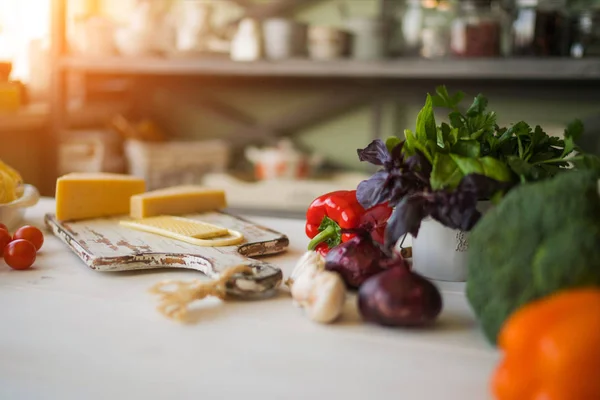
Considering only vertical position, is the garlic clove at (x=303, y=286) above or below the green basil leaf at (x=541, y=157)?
below

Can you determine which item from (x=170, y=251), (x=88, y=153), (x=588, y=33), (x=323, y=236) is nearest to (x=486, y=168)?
(x=323, y=236)

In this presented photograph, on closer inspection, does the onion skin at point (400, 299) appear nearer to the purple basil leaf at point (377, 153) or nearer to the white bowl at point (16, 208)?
the purple basil leaf at point (377, 153)

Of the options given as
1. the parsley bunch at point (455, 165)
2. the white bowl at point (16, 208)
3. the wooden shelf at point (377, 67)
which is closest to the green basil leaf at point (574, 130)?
the parsley bunch at point (455, 165)

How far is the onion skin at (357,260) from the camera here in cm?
74

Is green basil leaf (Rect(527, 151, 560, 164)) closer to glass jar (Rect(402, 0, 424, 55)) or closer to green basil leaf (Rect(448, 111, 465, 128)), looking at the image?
green basil leaf (Rect(448, 111, 465, 128))

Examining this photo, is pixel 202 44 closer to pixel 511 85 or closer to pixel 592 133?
pixel 511 85

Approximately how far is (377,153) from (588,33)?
5.58ft

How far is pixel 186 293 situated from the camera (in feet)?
2.28

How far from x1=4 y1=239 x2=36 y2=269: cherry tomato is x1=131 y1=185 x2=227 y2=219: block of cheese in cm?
20

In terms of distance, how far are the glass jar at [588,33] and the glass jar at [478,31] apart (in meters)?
0.26

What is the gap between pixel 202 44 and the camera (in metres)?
2.70

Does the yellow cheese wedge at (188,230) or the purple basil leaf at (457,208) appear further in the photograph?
the yellow cheese wedge at (188,230)

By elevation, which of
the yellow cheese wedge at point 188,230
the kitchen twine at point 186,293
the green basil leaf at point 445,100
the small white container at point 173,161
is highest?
the green basil leaf at point 445,100

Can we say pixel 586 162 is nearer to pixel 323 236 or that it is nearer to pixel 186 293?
pixel 323 236
